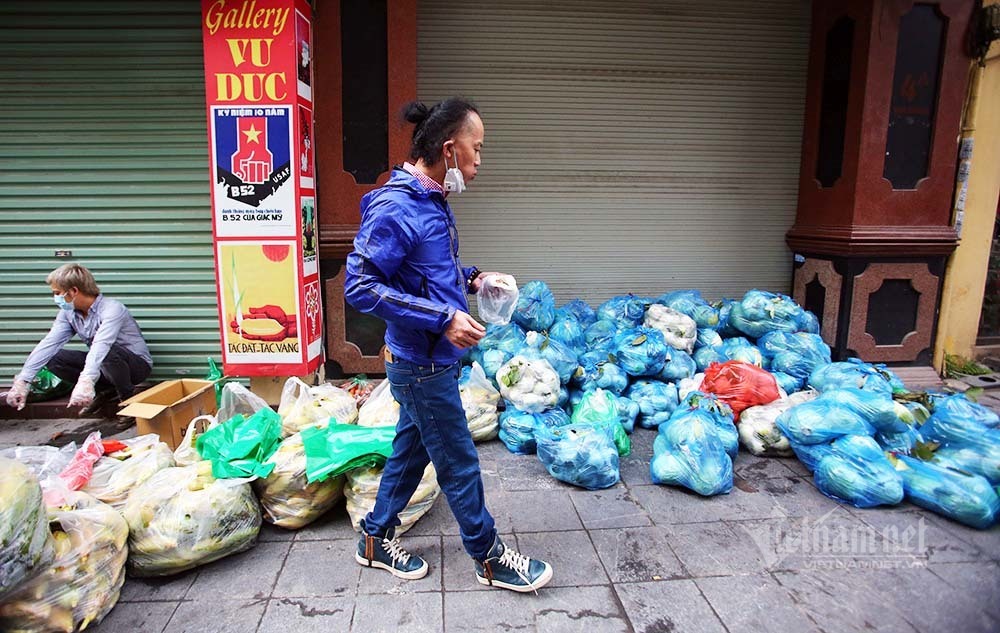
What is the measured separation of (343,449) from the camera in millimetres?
3008

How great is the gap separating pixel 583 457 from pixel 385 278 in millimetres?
1866

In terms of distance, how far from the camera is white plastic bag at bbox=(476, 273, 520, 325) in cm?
243

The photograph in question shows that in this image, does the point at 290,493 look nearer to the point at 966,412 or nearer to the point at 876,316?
the point at 966,412

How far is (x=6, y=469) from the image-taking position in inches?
86.2

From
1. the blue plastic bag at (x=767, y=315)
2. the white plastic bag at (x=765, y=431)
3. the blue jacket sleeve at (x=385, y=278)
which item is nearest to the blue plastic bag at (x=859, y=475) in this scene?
the white plastic bag at (x=765, y=431)

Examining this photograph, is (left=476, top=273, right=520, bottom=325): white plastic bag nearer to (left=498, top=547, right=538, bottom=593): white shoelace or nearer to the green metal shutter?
(left=498, top=547, right=538, bottom=593): white shoelace

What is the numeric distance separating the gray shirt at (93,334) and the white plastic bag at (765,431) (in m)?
4.50

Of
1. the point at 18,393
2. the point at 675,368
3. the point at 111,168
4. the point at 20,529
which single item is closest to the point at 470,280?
the point at 20,529

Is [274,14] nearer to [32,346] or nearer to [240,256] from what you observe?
[240,256]

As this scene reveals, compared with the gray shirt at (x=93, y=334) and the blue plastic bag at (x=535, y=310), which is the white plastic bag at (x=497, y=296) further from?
the gray shirt at (x=93, y=334)

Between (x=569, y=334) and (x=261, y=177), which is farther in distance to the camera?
(x=569, y=334)

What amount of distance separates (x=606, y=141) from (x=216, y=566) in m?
4.72

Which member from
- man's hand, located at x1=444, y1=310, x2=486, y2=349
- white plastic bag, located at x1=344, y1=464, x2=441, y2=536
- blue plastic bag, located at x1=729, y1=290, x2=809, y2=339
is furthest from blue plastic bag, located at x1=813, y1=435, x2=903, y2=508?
man's hand, located at x1=444, y1=310, x2=486, y2=349

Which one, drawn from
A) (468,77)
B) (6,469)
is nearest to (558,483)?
(6,469)
